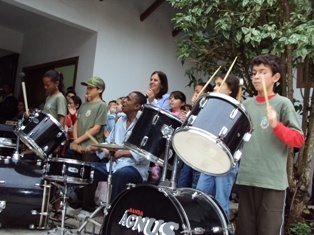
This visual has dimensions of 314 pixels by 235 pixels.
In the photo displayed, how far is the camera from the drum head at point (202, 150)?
2.24 metres

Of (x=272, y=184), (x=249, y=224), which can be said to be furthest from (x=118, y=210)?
(x=272, y=184)

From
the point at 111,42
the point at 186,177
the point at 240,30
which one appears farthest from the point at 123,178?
the point at 111,42

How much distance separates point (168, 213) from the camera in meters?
2.38

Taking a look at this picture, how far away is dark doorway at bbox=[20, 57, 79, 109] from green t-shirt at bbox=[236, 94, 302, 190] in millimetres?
5124

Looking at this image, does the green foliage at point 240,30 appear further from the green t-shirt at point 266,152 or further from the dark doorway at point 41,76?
the dark doorway at point 41,76

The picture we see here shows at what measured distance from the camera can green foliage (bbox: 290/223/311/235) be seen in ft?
12.9

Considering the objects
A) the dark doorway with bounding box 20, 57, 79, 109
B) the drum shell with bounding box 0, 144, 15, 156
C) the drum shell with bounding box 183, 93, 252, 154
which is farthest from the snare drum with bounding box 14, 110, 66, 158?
the dark doorway with bounding box 20, 57, 79, 109

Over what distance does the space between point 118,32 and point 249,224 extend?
5380mm

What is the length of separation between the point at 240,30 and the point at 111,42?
12.1 ft

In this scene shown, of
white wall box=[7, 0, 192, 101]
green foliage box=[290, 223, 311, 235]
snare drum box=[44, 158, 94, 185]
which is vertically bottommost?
green foliage box=[290, 223, 311, 235]

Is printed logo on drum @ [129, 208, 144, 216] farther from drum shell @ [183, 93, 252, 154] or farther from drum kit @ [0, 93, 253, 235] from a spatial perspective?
drum shell @ [183, 93, 252, 154]

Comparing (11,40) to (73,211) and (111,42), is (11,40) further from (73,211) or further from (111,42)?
(73,211)

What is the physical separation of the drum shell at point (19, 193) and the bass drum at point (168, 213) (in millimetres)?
1209

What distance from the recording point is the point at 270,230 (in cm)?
238
